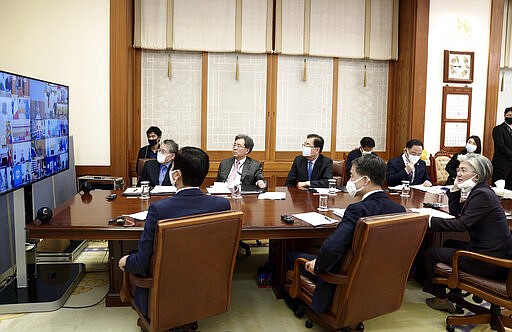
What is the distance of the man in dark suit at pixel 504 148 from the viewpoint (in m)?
5.97

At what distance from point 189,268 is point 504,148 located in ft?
17.0

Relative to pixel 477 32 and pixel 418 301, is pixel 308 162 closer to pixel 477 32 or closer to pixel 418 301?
pixel 418 301

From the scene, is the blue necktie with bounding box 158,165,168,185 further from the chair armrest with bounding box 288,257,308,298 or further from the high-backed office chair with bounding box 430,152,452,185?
the high-backed office chair with bounding box 430,152,452,185

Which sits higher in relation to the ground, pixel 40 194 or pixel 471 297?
pixel 40 194

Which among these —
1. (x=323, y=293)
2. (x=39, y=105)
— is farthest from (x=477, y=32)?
(x=39, y=105)

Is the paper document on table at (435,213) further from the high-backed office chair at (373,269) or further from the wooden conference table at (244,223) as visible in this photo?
the high-backed office chair at (373,269)

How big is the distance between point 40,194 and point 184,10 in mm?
2910

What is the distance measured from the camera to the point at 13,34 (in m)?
5.30

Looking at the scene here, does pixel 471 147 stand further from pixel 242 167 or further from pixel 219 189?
pixel 219 189

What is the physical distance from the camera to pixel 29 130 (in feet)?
11.0

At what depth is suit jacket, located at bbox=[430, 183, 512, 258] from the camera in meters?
2.81

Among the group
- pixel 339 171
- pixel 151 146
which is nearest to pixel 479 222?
pixel 339 171

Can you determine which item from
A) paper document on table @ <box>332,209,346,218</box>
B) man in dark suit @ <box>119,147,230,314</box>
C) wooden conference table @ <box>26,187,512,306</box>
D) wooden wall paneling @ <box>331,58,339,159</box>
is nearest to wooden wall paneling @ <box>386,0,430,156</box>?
wooden wall paneling @ <box>331,58,339,159</box>

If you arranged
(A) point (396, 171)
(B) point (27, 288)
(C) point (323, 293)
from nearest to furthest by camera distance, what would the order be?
(C) point (323, 293) → (B) point (27, 288) → (A) point (396, 171)
